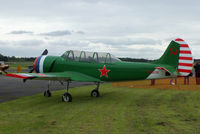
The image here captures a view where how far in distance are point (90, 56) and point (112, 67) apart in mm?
1513

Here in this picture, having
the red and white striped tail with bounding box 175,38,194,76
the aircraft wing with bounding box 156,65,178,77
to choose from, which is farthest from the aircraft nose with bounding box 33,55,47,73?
the red and white striped tail with bounding box 175,38,194,76

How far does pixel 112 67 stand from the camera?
1222 cm

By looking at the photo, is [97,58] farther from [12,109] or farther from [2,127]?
[2,127]

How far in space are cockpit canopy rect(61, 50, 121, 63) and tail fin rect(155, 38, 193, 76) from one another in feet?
8.78

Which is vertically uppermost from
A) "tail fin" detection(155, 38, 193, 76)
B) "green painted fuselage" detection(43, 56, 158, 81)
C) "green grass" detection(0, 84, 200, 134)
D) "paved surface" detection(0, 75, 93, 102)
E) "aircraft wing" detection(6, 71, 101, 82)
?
"tail fin" detection(155, 38, 193, 76)

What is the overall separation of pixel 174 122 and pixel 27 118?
16.0 feet

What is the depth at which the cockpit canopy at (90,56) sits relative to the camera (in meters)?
12.6

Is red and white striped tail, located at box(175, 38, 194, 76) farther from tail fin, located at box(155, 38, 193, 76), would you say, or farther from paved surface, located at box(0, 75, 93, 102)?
paved surface, located at box(0, 75, 93, 102)

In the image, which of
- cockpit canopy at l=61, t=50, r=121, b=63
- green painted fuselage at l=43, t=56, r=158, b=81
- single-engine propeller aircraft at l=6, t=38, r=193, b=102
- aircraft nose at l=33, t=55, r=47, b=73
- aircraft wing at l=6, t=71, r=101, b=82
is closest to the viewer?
aircraft wing at l=6, t=71, r=101, b=82

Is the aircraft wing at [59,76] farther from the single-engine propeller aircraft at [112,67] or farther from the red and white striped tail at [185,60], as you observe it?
the red and white striped tail at [185,60]

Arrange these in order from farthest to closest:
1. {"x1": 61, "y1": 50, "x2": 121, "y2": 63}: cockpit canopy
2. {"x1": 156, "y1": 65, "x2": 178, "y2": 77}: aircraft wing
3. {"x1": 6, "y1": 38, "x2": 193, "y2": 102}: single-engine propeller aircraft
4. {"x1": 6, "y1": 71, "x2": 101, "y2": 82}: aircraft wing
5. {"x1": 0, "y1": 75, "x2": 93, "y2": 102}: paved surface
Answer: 1. {"x1": 0, "y1": 75, "x2": 93, "y2": 102}: paved surface
2. {"x1": 61, "y1": 50, "x2": 121, "y2": 63}: cockpit canopy
3. {"x1": 6, "y1": 38, "x2": 193, "y2": 102}: single-engine propeller aircraft
4. {"x1": 156, "y1": 65, "x2": 178, "y2": 77}: aircraft wing
5. {"x1": 6, "y1": 71, "x2": 101, "y2": 82}: aircraft wing

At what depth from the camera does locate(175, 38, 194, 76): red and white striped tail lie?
11.6m

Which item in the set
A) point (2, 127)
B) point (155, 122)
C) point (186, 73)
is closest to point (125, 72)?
point (186, 73)

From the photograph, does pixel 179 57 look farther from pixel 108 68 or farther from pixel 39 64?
pixel 39 64
